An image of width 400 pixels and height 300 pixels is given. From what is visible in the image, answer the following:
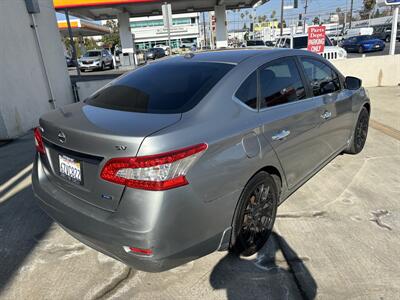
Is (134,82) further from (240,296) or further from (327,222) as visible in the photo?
(327,222)

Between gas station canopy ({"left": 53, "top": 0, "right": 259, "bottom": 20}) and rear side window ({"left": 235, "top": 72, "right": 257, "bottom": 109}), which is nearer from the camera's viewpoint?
rear side window ({"left": 235, "top": 72, "right": 257, "bottom": 109})

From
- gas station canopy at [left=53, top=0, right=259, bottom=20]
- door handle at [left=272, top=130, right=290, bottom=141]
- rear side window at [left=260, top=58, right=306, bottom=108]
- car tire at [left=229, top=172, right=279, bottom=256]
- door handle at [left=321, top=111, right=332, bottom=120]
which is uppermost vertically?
gas station canopy at [left=53, top=0, right=259, bottom=20]

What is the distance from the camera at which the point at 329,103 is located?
151 inches

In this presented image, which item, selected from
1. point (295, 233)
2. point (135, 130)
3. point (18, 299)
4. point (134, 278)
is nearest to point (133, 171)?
point (135, 130)

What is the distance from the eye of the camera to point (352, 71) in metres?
11.0

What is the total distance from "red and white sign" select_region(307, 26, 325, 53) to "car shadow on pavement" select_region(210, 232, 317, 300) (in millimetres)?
10653

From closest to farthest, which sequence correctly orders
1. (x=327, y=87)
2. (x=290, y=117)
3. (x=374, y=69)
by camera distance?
(x=290, y=117) → (x=327, y=87) → (x=374, y=69)

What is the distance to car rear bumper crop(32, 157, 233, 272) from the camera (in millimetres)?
2012

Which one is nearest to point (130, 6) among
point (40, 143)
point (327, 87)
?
point (327, 87)

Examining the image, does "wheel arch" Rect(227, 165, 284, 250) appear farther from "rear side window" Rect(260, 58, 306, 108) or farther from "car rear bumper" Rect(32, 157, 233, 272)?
"rear side window" Rect(260, 58, 306, 108)

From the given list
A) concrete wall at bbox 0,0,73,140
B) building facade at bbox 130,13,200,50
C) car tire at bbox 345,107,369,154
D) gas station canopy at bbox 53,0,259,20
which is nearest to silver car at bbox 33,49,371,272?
car tire at bbox 345,107,369,154

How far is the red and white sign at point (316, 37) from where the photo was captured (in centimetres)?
1173

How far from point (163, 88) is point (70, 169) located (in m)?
0.98

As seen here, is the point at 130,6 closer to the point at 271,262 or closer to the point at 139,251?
→ the point at 271,262
